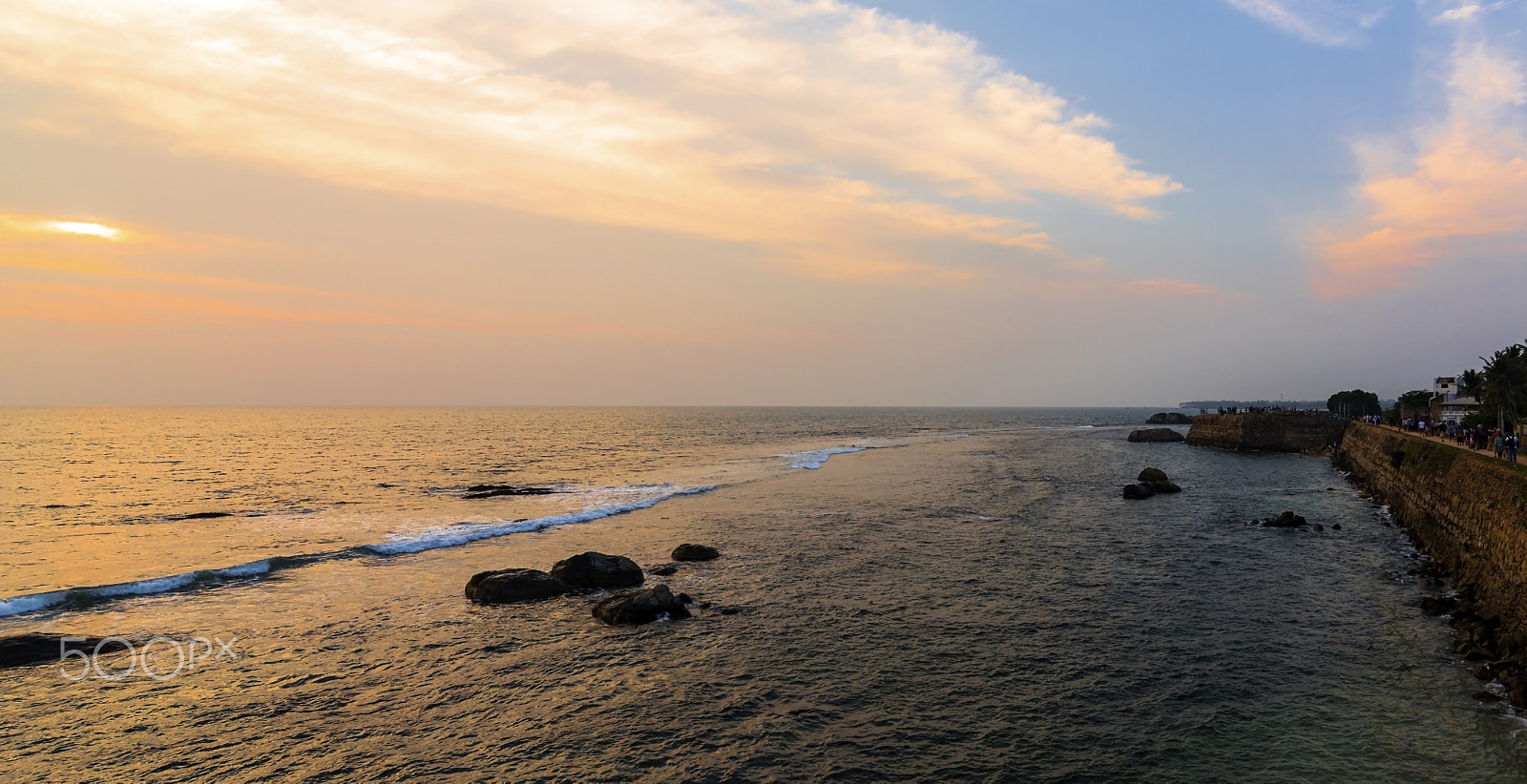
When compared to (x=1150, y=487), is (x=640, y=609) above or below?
below

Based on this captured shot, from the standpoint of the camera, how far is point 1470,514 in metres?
29.5

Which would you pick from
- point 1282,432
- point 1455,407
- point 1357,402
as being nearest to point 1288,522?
point 1282,432

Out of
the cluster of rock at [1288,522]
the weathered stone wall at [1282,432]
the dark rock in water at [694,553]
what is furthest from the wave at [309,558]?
the weathered stone wall at [1282,432]

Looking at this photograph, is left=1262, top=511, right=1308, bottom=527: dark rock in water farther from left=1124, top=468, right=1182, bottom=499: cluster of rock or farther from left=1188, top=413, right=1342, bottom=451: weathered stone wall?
left=1188, top=413, right=1342, bottom=451: weathered stone wall

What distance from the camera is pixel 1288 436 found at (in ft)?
331

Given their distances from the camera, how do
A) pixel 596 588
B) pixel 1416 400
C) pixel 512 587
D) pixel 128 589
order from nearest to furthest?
pixel 512 587 < pixel 128 589 < pixel 596 588 < pixel 1416 400

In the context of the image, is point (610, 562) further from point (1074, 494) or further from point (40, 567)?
point (1074, 494)

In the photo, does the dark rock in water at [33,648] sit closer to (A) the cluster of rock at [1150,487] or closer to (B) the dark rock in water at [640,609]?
(B) the dark rock in water at [640,609]

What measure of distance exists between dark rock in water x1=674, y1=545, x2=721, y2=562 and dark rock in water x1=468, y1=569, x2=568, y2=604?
703 centimetres

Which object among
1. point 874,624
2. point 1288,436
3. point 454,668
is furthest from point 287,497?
point 1288,436

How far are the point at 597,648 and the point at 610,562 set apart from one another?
8.05 m

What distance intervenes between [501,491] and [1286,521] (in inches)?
2119

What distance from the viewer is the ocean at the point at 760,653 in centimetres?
1511

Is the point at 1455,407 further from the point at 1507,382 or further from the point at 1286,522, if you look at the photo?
the point at 1286,522
